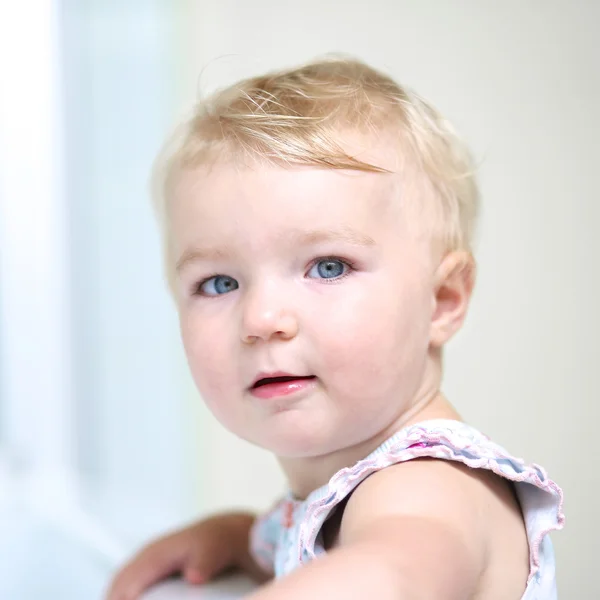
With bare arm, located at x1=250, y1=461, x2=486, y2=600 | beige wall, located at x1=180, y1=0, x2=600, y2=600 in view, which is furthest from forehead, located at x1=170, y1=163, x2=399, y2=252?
beige wall, located at x1=180, y1=0, x2=600, y2=600

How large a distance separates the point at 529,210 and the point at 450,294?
40 centimetres

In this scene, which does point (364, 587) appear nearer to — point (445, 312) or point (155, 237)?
point (445, 312)

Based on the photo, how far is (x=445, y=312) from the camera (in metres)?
0.88

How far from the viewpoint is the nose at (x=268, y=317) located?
757mm

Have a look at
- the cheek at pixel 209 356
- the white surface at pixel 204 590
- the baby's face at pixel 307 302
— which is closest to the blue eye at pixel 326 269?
the baby's face at pixel 307 302

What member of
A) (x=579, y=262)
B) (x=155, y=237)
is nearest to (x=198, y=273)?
(x=579, y=262)

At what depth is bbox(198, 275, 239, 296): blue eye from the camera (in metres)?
0.84

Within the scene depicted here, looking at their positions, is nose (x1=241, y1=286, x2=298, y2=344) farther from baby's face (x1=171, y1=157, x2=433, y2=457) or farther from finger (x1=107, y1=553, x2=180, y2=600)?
finger (x1=107, y1=553, x2=180, y2=600)

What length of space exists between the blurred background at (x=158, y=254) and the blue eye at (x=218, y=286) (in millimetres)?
523

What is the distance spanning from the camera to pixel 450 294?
0.89 meters

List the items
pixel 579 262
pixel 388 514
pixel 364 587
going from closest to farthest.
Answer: pixel 364 587
pixel 388 514
pixel 579 262

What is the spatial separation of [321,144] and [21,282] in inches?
51.1

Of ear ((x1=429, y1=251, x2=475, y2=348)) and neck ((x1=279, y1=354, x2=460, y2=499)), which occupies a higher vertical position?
ear ((x1=429, y1=251, x2=475, y2=348))

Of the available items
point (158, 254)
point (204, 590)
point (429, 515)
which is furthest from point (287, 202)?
point (158, 254)
